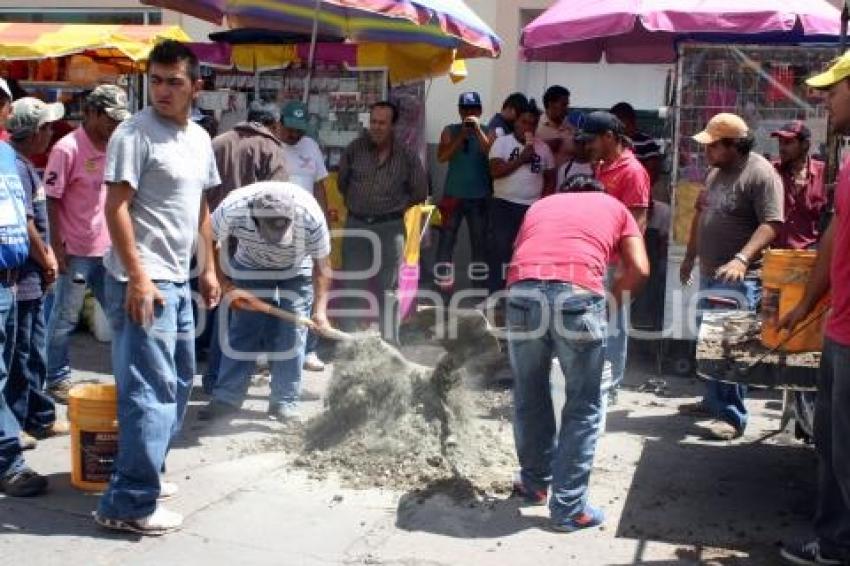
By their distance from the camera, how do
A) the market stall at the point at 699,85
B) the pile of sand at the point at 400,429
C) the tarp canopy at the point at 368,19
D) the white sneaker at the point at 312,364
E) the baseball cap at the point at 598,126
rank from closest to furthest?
the pile of sand at the point at 400,429 < the baseball cap at the point at 598,126 < the tarp canopy at the point at 368,19 < the white sneaker at the point at 312,364 < the market stall at the point at 699,85

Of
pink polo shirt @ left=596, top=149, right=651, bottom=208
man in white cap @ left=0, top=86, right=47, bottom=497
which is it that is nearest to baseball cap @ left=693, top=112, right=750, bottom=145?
pink polo shirt @ left=596, top=149, right=651, bottom=208

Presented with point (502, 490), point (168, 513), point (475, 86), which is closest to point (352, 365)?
point (502, 490)

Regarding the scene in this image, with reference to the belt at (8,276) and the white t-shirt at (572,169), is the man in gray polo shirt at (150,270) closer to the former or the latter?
the belt at (8,276)

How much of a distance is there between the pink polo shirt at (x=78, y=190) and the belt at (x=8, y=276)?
1.53 m

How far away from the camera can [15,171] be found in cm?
482

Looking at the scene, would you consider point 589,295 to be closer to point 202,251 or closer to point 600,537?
point 600,537

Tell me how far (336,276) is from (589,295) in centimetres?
418

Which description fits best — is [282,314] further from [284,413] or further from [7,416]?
[7,416]

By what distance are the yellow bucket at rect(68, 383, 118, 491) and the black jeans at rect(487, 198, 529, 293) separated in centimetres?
510

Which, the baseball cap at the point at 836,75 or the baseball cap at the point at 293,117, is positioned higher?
the baseball cap at the point at 836,75

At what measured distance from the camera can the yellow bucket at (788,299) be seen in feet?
15.1

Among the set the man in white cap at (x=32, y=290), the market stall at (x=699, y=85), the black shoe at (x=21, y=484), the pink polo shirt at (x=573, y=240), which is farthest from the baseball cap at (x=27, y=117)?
the market stall at (x=699, y=85)

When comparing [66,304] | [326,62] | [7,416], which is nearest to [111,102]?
[66,304]

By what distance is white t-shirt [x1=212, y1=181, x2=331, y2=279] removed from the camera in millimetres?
5969
